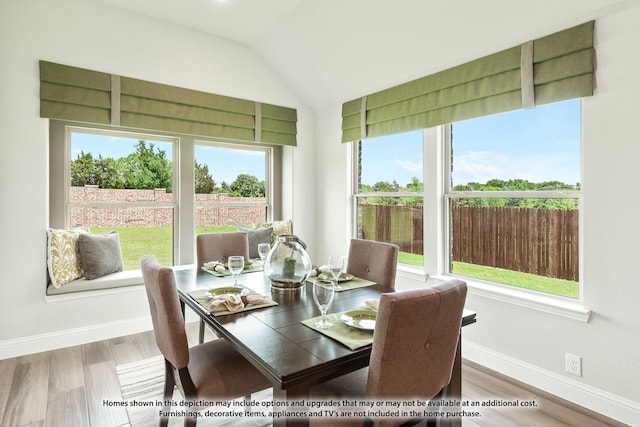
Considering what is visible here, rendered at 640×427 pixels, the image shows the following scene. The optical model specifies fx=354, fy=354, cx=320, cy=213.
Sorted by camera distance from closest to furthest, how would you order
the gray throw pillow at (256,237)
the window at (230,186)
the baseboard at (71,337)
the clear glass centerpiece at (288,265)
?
the clear glass centerpiece at (288,265) < the baseboard at (71,337) < the gray throw pillow at (256,237) < the window at (230,186)

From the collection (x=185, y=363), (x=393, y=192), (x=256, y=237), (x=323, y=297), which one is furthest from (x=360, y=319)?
(x=256, y=237)

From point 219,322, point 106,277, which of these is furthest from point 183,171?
point 219,322

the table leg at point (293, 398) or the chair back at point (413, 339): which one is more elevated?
the chair back at point (413, 339)

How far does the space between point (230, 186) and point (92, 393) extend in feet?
7.70

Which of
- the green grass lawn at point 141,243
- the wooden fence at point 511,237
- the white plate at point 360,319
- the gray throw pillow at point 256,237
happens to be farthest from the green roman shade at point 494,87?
the green grass lawn at point 141,243

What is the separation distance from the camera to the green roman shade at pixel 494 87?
2113 mm

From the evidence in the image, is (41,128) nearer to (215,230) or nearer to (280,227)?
(215,230)

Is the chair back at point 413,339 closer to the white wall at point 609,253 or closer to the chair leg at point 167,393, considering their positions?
the chair leg at point 167,393

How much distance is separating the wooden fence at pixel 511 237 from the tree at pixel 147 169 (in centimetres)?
243

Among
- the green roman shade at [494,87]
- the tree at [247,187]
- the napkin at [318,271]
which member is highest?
the green roman shade at [494,87]

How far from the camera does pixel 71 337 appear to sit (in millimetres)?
2910

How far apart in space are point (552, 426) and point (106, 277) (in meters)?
3.39

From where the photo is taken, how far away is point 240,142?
4.07 metres

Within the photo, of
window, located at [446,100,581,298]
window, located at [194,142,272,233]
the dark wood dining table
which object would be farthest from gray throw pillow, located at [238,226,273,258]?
window, located at [446,100,581,298]
